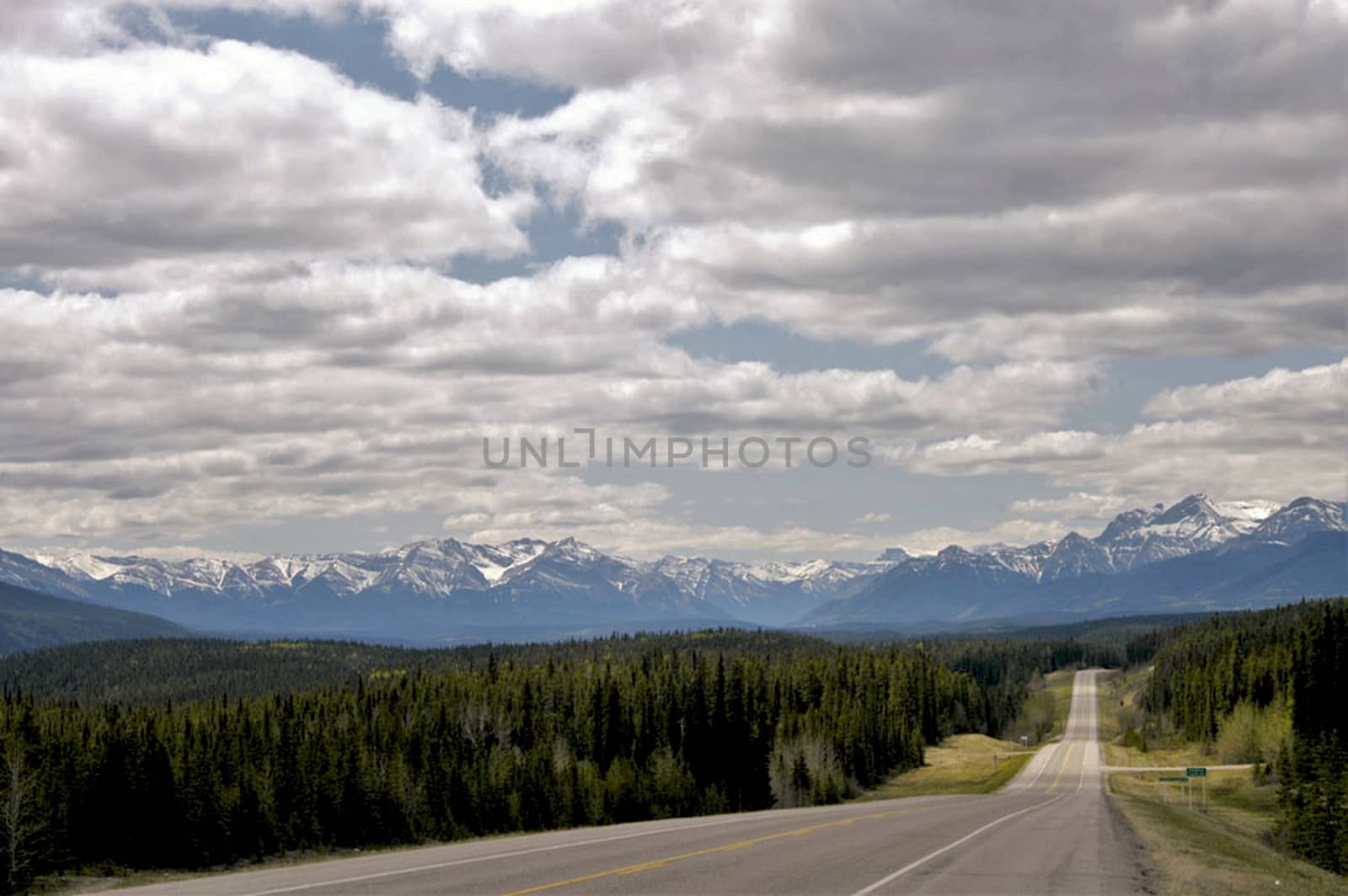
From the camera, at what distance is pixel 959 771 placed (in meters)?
161

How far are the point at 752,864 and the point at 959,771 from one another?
135375mm

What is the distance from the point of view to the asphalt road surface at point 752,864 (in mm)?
28594

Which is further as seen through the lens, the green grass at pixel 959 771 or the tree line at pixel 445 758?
the green grass at pixel 959 771

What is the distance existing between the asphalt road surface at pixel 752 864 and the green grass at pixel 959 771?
80.9m

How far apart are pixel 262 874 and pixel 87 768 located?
126ft

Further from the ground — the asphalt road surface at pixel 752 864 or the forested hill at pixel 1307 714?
the asphalt road surface at pixel 752 864

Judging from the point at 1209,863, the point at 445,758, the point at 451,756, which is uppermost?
the point at 1209,863

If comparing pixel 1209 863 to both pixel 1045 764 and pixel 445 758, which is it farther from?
pixel 1045 764

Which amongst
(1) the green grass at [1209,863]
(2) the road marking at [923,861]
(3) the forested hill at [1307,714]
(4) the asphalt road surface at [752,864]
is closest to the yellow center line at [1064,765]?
(3) the forested hill at [1307,714]

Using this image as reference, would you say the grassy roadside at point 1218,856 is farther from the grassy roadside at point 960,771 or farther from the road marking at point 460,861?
the grassy roadside at point 960,771

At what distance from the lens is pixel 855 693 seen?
170750 mm

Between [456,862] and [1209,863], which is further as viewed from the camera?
[1209,863]

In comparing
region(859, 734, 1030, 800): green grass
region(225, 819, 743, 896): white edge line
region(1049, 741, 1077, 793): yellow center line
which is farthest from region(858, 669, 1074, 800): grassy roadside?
region(225, 819, 743, 896): white edge line

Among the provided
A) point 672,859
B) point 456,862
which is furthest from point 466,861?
point 672,859
